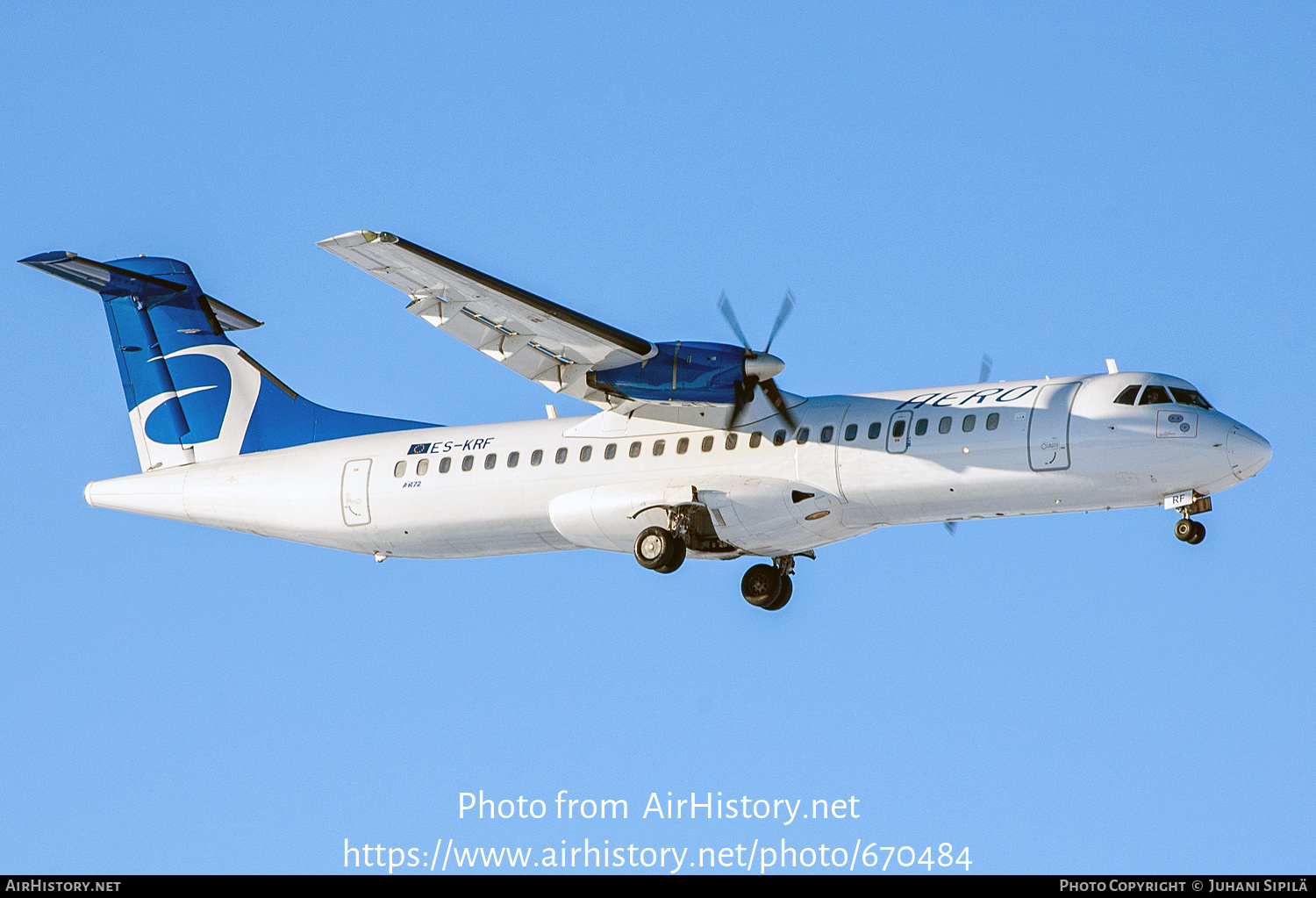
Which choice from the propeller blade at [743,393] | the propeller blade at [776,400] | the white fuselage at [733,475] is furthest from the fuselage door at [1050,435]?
the propeller blade at [743,393]

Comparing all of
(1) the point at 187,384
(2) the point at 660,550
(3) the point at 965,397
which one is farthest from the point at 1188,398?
(1) the point at 187,384

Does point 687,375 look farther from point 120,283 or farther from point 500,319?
point 120,283

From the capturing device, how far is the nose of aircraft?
714 inches

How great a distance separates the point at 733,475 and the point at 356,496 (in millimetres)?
5424

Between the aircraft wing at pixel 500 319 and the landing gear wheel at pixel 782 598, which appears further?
the landing gear wheel at pixel 782 598

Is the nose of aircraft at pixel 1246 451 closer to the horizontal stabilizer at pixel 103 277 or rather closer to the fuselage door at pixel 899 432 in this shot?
the fuselage door at pixel 899 432

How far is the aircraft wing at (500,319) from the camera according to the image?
18203 mm

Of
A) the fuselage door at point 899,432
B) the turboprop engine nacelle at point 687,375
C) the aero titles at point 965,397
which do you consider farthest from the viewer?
the turboprop engine nacelle at point 687,375

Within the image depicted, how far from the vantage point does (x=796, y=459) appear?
66.0 feet

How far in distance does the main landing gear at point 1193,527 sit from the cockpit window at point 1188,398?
1057 mm

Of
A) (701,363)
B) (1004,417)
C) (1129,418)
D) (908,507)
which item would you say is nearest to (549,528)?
(701,363)

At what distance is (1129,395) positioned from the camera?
1869cm
